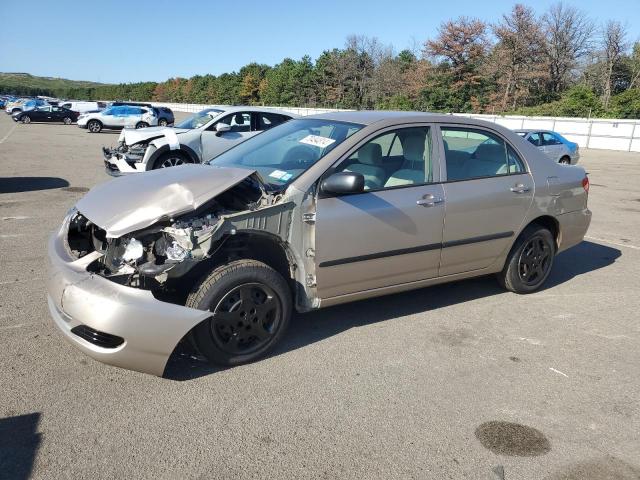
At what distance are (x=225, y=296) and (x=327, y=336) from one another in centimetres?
107

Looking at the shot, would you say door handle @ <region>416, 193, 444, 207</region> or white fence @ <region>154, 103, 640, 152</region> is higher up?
white fence @ <region>154, 103, 640, 152</region>

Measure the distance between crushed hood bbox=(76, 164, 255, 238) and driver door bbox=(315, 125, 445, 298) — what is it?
762 millimetres

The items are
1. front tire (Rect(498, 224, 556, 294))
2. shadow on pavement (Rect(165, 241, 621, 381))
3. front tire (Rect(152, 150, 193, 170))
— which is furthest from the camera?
front tire (Rect(152, 150, 193, 170))

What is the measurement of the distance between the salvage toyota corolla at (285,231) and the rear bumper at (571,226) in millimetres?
342

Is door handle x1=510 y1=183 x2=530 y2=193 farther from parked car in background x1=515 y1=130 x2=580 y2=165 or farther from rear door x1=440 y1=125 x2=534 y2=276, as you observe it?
parked car in background x1=515 y1=130 x2=580 y2=165

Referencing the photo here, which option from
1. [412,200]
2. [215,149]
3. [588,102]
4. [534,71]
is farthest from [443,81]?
[412,200]

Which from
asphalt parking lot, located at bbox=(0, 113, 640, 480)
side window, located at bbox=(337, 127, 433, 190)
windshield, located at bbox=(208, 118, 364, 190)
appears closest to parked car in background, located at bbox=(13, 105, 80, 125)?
asphalt parking lot, located at bbox=(0, 113, 640, 480)

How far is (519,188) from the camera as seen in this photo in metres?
4.87

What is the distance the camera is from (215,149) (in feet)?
37.1

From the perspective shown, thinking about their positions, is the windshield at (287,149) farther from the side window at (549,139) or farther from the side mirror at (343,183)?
the side window at (549,139)

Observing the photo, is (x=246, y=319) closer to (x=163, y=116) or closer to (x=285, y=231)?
(x=285, y=231)

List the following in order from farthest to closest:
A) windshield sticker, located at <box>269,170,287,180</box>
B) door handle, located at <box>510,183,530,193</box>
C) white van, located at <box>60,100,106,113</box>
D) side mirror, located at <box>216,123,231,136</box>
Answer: white van, located at <box>60,100,106,113</box> → side mirror, located at <box>216,123,231,136</box> → door handle, located at <box>510,183,530,193</box> → windshield sticker, located at <box>269,170,287,180</box>

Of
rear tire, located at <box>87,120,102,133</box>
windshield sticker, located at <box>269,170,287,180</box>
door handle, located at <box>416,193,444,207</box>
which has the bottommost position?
rear tire, located at <box>87,120,102,133</box>

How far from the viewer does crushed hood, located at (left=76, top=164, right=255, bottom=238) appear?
11.0ft
